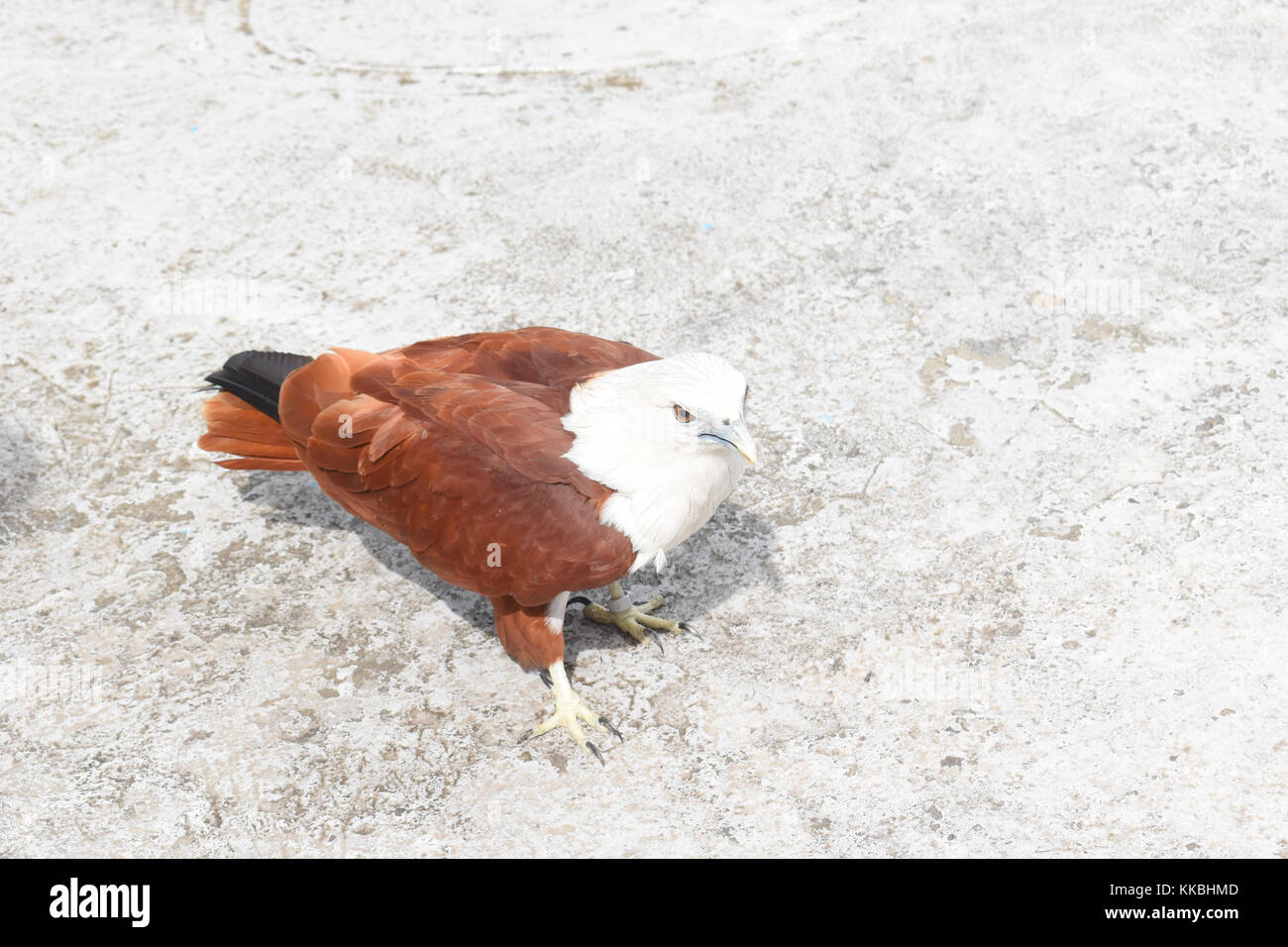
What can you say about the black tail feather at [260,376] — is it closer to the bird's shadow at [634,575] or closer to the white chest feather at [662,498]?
the bird's shadow at [634,575]

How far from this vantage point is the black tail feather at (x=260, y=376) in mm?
3871

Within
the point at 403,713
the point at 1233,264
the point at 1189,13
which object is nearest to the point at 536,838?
the point at 403,713

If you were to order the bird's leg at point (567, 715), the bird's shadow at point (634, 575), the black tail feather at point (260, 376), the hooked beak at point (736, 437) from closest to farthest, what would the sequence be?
the hooked beak at point (736, 437) < the bird's leg at point (567, 715) < the black tail feather at point (260, 376) < the bird's shadow at point (634, 575)

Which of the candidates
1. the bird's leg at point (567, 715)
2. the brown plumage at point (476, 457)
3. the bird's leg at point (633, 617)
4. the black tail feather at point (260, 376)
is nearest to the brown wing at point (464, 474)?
the brown plumage at point (476, 457)

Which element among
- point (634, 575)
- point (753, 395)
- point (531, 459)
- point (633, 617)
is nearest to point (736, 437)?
point (531, 459)

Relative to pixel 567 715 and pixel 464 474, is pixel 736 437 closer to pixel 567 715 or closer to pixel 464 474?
pixel 464 474

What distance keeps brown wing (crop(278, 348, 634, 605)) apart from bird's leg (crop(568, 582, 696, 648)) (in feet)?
1.68

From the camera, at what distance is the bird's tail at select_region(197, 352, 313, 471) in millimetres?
3891

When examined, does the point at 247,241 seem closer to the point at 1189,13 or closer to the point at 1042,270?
the point at 1042,270

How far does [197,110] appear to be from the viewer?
624 cm

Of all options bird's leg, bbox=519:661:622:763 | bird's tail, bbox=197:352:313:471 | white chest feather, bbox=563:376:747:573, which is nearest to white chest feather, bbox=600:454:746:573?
white chest feather, bbox=563:376:747:573

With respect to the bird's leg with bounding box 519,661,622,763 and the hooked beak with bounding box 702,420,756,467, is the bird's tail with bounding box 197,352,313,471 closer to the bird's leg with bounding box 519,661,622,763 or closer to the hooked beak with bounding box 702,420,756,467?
the bird's leg with bounding box 519,661,622,763

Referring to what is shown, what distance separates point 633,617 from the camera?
392cm

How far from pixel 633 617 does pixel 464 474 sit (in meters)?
0.84
